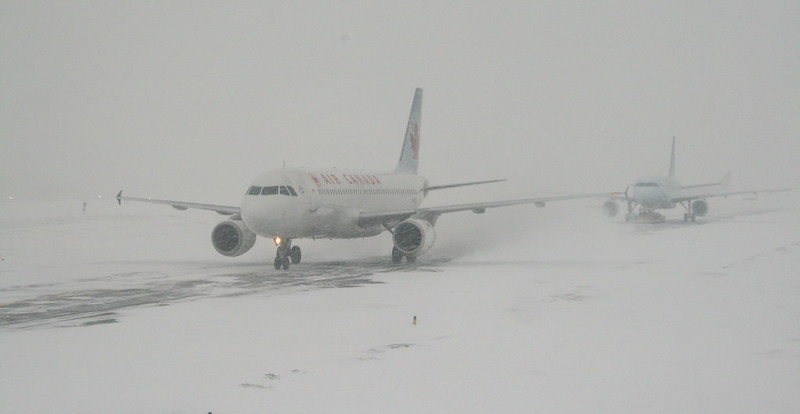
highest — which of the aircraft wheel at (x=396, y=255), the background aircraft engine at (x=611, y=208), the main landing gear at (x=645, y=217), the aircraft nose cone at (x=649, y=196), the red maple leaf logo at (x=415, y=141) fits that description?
the red maple leaf logo at (x=415, y=141)

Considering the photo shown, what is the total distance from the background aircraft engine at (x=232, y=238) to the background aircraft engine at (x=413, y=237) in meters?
5.60

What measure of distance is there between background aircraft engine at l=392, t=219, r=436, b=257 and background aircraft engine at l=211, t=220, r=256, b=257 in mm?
5598

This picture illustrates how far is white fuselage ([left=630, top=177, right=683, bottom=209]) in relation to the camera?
5794 cm

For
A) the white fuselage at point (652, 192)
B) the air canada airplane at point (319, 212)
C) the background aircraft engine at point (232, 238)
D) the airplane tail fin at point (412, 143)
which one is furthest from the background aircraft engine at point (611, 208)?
the background aircraft engine at point (232, 238)

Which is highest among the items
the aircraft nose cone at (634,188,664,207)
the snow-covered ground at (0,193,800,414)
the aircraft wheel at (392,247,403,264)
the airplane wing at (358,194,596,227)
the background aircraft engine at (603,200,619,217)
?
the aircraft nose cone at (634,188,664,207)

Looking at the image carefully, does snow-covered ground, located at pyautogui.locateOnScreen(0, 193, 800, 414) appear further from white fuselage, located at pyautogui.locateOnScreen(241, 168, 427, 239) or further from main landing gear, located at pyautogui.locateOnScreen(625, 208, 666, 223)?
main landing gear, located at pyautogui.locateOnScreen(625, 208, 666, 223)

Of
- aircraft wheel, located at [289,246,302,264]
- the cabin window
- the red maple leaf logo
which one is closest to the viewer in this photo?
the cabin window

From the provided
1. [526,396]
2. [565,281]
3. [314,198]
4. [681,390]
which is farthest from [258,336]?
[314,198]

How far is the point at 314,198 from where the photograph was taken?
27.6m

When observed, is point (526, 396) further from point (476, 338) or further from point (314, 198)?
point (314, 198)

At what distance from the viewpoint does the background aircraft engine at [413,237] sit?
28609 mm

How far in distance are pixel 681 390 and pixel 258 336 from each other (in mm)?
7555

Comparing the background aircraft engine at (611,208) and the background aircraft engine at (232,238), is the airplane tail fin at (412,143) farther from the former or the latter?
the background aircraft engine at (611,208)

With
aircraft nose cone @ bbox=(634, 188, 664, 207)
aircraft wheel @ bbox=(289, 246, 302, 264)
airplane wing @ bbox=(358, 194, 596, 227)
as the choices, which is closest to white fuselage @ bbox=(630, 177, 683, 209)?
aircraft nose cone @ bbox=(634, 188, 664, 207)
